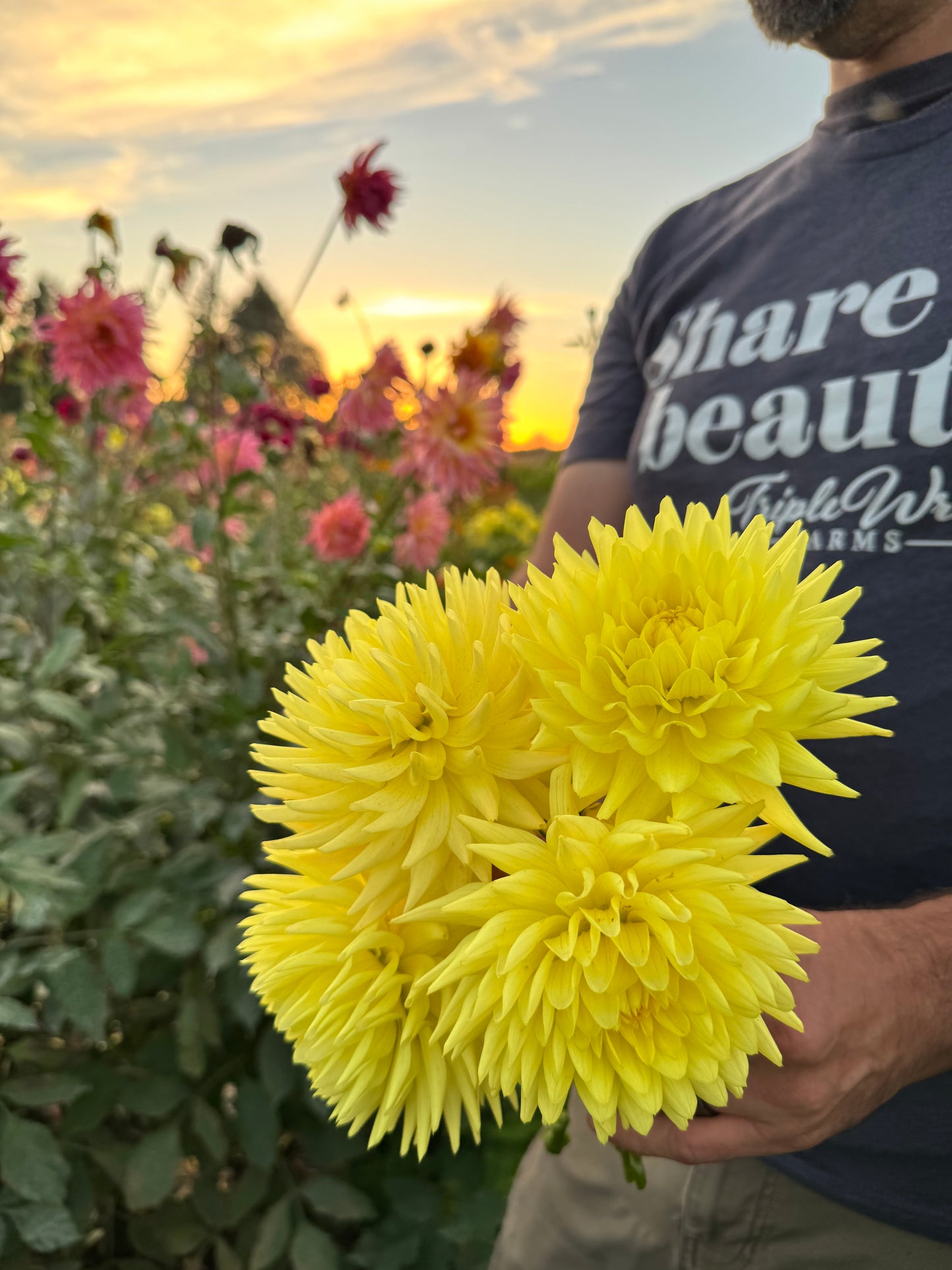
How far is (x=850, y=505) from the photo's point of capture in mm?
925

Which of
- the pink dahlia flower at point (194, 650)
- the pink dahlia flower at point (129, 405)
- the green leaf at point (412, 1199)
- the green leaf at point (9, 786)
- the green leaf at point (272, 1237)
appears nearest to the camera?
the green leaf at point (9, 786)

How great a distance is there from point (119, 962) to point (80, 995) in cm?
6

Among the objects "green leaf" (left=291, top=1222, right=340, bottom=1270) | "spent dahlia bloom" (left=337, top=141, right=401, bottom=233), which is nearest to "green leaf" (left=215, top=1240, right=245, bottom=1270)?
"green leaf" (left=291, top=1222, right=340, bottom=1270)

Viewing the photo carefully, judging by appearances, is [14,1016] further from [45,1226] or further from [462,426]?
[462,426]

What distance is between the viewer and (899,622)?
2.87 ft

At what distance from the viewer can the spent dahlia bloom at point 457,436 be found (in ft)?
5.06

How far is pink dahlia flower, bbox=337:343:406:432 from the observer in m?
1.80

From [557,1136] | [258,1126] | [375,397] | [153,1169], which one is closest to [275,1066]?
[258,1126]

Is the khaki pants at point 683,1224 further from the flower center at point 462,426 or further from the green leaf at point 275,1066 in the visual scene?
the flower center at point 462,426

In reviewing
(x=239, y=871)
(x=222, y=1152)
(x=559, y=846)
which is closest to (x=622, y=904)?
(x=559, y=846)

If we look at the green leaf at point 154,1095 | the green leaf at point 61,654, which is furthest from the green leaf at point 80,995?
the green leaf at point 61,654

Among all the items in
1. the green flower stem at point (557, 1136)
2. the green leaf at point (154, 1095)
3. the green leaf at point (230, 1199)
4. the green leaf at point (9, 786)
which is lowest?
the green leaf at point (230, 1199)

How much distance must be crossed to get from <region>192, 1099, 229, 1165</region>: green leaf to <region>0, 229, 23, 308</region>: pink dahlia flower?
4.79ft

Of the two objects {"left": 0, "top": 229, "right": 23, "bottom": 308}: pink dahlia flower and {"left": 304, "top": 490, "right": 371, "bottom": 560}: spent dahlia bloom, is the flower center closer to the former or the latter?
{"left": 304, "top": 490, "right": 371, "bottom": 560}: spent dahlia bloom
